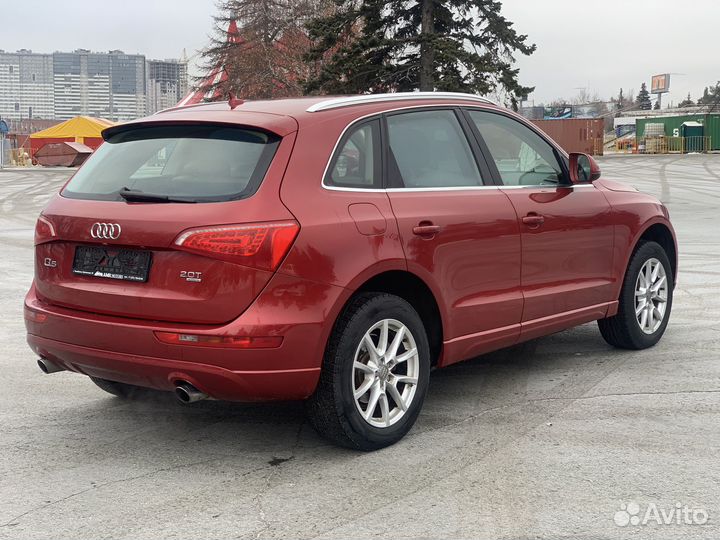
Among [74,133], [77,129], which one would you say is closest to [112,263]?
[74,133]

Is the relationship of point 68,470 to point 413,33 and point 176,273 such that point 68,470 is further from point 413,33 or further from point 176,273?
point 413,33

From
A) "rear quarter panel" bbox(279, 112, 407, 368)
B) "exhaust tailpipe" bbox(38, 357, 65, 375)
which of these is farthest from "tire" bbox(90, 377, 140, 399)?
"rear quarter panel" bbox(279, 112, 407, 368)

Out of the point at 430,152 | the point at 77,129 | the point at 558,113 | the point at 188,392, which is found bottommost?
the point at 188,392

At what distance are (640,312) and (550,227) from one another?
1441 millimetres

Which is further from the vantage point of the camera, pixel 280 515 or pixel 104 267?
pixel 104 267

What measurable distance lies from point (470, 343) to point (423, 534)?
1.68m

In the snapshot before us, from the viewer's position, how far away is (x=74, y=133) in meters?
70.3

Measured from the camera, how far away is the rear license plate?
4188 millimetres

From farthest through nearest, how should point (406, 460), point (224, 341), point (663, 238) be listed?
point (663, 238) < point (406, 460) < point (224, 341)

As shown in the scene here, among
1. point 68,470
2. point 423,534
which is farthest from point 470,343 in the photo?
point 68,470

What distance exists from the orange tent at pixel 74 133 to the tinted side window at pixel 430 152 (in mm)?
68131

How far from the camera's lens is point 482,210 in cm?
509

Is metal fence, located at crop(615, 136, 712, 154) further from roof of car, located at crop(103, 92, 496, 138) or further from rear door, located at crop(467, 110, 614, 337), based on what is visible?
roof of car, located at crop(103, 92, 496, 138)

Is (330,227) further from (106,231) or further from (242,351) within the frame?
(106,231)
